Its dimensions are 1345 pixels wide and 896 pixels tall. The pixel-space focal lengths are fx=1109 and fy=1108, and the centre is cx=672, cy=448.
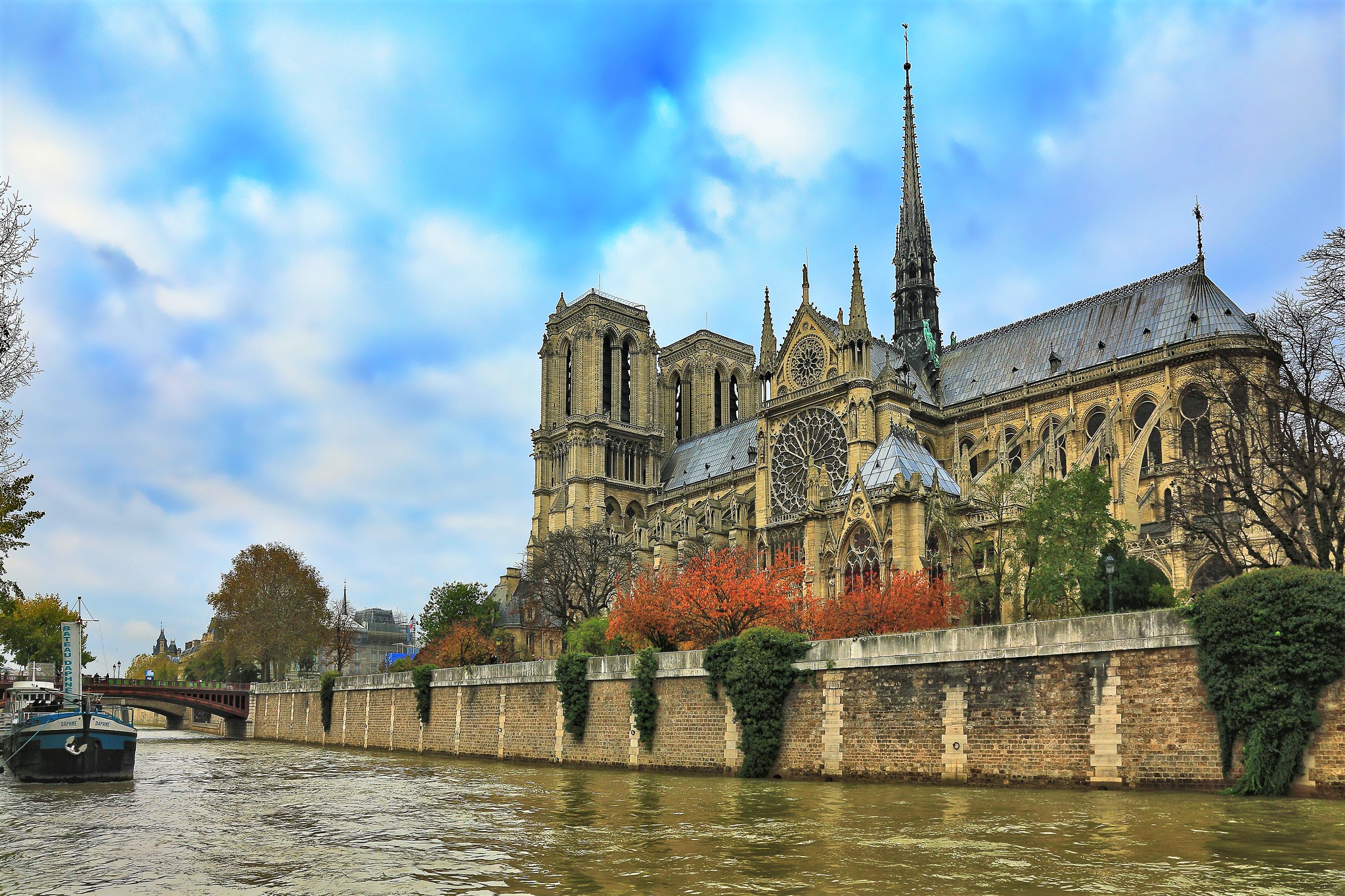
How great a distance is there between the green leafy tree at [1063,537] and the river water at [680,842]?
13733mm

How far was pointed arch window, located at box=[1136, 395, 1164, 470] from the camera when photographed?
4975cm

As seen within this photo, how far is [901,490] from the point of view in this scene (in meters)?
47.7

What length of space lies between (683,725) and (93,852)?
57.0 feet

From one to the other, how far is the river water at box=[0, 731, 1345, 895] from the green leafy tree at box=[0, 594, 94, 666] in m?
64.8

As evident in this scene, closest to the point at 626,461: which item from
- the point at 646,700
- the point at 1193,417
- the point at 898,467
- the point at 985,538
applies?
the point at 898,467

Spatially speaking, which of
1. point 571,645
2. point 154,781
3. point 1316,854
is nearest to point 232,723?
point 571,645

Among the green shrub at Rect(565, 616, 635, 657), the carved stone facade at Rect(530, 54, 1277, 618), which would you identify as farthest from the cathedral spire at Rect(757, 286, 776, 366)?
the green shrub at Rect(565, 616, 635, 657)

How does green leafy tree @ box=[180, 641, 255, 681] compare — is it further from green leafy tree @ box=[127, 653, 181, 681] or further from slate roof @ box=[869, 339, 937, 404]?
slate roof @ box=[869, 339, 937, 404]

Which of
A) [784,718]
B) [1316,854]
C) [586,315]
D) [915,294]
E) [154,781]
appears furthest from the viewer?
[586,315]

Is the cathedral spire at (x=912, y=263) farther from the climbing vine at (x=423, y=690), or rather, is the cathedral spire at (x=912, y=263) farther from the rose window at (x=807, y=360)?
the climbing vine at (x=423, y=690)

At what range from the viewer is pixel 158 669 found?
177 m

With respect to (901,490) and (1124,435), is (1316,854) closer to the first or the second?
(901,490)

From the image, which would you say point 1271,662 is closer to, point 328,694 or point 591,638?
point 591,638

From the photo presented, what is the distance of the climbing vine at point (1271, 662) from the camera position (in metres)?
19.7
